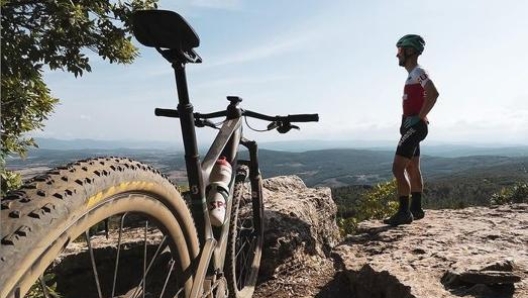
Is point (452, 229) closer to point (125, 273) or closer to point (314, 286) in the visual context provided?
point (314, 286)

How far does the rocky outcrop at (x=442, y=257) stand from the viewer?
13.6ft

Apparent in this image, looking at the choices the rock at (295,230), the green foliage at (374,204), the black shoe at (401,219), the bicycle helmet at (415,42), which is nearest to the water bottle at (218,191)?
the rock at (295,230)

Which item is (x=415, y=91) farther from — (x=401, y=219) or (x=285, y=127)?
(x=285, y=127)

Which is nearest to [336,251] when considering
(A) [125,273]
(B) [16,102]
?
(A) [125,273]

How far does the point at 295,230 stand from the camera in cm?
671

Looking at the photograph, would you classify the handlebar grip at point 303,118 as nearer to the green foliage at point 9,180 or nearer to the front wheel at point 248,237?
the front wheel at point 248,237

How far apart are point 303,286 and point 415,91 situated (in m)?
3.62

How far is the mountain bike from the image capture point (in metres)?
1.54

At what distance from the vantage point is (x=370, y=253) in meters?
5.87

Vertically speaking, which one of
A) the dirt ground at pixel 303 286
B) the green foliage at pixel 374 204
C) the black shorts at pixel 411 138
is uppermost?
the black shorts at pixel 411 138

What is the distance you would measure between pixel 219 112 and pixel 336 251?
111 inches

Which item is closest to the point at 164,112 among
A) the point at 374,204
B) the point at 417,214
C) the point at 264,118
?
the point at 264,118

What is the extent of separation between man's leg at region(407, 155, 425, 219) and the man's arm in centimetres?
100

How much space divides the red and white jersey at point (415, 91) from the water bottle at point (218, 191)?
12.6 feet
